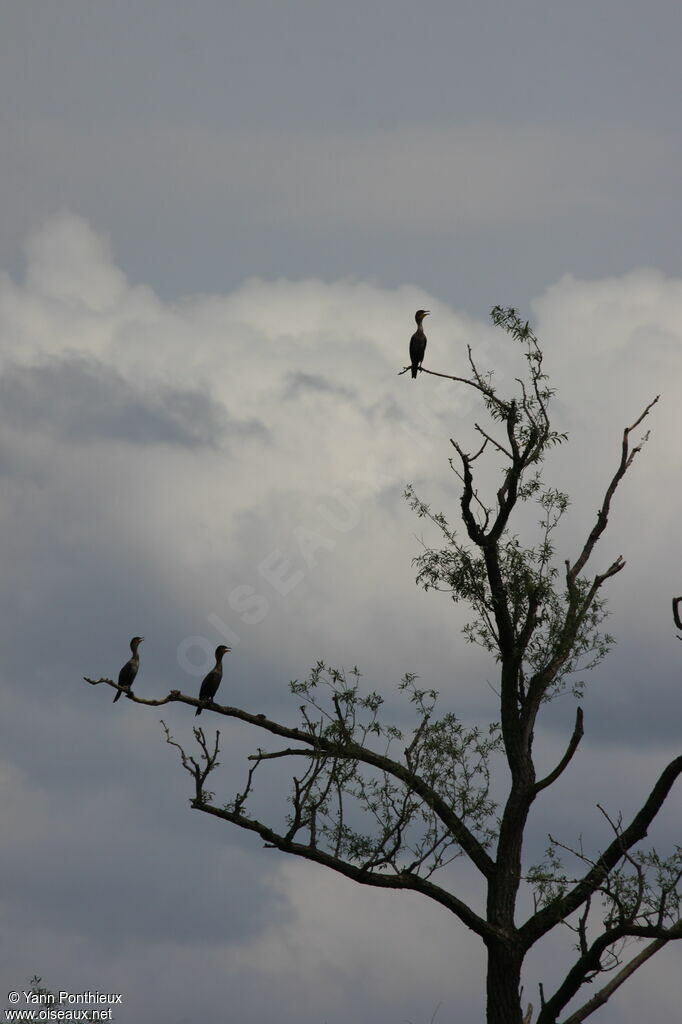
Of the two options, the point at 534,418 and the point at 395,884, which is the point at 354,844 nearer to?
the point at 395,884

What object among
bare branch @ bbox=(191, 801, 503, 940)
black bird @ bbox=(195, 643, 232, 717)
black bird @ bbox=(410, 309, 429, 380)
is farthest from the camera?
black bird @ bbox=(410, 309, 429, 380)

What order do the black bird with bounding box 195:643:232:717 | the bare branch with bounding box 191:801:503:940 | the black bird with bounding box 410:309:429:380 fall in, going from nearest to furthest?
the bare branch with bounding box 191:801:503:940, the black bird with bounding box 195:643:232:717, the black bird with bounding box 410:309:429:380

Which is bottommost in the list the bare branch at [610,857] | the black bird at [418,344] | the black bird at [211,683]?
the bare branch at [610,857]

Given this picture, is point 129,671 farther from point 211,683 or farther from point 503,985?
point 503,985

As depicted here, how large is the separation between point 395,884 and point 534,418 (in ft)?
26.1

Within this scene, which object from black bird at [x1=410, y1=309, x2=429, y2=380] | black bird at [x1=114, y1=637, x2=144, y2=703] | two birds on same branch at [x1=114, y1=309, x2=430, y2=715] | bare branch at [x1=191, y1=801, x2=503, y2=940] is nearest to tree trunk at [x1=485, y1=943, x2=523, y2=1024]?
bare branch at [x1=191, y1=801, x2=503, y2=940]

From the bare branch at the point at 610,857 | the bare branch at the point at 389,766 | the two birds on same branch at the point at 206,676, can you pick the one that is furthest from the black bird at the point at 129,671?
the bare branch at the point at 610,857

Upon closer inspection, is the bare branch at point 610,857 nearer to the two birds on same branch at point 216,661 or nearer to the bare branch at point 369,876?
the bare branch at point 369,876

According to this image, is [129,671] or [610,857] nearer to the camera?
[610,857]

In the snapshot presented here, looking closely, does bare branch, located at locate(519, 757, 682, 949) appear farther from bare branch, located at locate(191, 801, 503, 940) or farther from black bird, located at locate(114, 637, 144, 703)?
black bird, located at locate(114, 637, 144, 703)

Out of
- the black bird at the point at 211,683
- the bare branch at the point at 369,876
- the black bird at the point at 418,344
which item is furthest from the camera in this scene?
the black bird at the point at 418,344

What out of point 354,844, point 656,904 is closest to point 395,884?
point 354,844

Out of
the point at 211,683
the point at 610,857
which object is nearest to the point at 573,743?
the point at 610,857

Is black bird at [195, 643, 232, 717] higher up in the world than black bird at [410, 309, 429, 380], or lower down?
lower down
